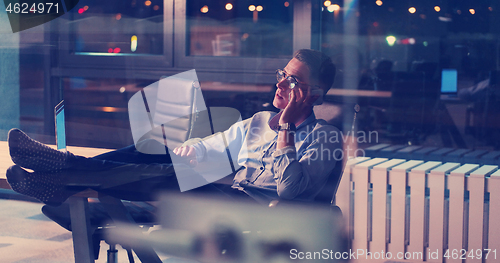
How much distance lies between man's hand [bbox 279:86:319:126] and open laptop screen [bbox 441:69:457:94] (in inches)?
64.4

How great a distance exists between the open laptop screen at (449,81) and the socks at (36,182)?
2.62 m

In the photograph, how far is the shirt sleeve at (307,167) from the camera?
170cm

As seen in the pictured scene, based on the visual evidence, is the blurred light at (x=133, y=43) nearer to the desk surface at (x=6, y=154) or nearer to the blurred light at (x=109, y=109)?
the blurred light at (x=109, y=109)

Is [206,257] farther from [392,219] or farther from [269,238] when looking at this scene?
[392,219]

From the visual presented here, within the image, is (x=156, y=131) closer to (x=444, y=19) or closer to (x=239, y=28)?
(x=239, y=28)

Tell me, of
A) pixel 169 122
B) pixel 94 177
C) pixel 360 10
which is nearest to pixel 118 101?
pixel 169 122

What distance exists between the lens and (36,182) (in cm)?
138

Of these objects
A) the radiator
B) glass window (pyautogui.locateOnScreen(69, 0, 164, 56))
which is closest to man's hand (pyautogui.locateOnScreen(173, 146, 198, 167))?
the radiator

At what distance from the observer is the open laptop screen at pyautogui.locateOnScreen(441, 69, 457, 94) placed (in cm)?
314

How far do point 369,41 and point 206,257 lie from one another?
2190 millimetres

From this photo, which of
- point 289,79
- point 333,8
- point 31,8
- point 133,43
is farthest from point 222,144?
point 31,8

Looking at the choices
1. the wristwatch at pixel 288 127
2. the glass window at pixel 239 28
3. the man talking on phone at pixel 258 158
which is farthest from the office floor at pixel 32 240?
the glass window at pixel 239 28

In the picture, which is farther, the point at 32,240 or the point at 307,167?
the point at 32,240

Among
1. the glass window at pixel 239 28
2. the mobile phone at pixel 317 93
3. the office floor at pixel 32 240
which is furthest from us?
the glass window at pixel 239 28
